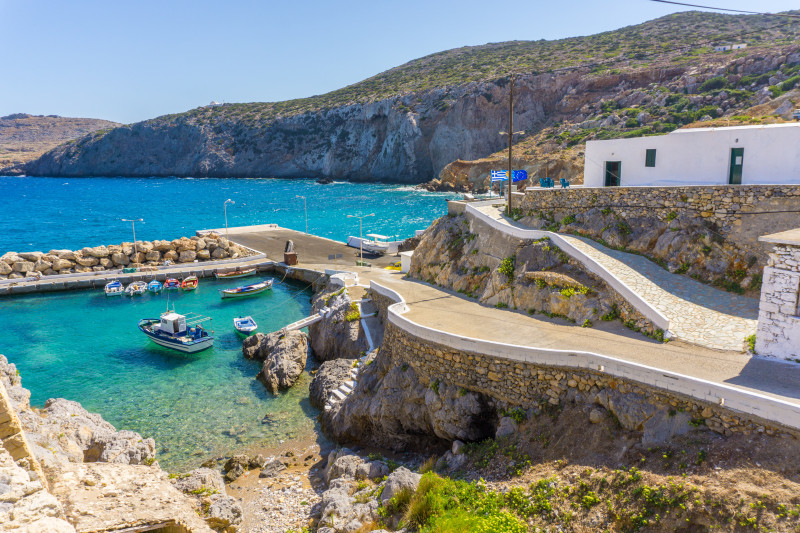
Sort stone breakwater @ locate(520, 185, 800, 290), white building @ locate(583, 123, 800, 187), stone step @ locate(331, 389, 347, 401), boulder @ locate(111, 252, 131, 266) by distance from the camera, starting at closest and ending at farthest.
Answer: stone breakwater @ locate(520, 185, 800, 290)
white building @ locate(583, 123, 800, 187)
stone step @ locate(331, 389, 347, 401)
boulder @ locate(111, 252, 131, 266)

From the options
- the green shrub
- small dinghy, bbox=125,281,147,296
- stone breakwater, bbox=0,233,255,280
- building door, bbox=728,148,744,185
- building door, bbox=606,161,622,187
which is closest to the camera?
building door, bbox=728,148,744,185

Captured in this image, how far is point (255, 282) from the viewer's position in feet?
145

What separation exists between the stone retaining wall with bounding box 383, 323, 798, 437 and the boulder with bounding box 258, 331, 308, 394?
833 cm

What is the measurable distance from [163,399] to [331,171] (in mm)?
136539

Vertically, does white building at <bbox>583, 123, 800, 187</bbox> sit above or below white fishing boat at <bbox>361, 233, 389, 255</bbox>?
above

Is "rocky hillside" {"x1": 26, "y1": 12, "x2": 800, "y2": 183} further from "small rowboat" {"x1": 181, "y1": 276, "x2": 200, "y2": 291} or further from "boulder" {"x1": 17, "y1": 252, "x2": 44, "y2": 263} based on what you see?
"boulder" {"x1": 17, "y1": 252, "x2": 44, "y2": 263}

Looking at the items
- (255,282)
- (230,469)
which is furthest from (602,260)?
(255,282)

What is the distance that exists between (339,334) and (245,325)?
9.16 metres

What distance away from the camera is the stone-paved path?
42.2 ft

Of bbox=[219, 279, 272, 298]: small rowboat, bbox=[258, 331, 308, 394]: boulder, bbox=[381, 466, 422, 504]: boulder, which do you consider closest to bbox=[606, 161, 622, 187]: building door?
bbox=[381, 466, 422, 504]: boulder

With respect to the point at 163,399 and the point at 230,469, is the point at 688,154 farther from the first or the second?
the point at 163,399

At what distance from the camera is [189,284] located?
4244 centimetres

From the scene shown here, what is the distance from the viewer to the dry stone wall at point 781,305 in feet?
35.8

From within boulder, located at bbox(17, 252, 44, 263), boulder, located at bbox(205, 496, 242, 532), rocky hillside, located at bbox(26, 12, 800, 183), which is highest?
rocky hillside, located at bbox(26, 12, 800, 183)
